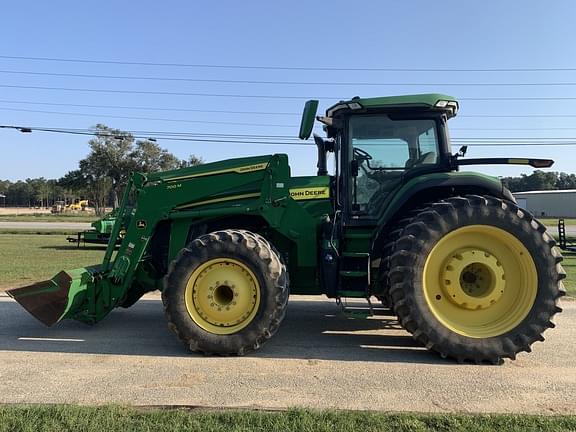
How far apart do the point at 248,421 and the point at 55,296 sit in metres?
3.08

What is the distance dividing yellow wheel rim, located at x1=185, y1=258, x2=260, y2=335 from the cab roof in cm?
213

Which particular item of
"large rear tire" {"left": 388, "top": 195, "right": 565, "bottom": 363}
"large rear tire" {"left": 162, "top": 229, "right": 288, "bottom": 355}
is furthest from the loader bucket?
"large rear tire" {"left": 388, "top": 195, "right": 565, "bottom": 363}

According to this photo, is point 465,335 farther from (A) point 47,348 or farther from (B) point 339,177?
(A) point 47,348

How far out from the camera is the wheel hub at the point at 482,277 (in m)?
4.90

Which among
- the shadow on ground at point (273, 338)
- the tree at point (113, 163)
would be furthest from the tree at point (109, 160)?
the shadow on ground at point (273, 338)

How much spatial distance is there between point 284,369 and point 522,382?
6.92ft

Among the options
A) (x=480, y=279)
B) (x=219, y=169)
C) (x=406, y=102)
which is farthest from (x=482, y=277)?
(x=219, y=169)

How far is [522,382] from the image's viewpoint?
4.24 m

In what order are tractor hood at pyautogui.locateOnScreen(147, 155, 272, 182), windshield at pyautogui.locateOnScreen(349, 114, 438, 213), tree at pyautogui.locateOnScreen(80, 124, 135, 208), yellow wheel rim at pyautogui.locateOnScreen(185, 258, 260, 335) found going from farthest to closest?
tree at pyautogui.locateOnScreen(80, 124, 135, 208) < tractor hood at pyautogui.locateOnScreen(147, 155, 272, 182) < windshield at pyautogui.locateOnScreen(349, 114, 438, 213) < yellow wheel rim at pyautogui.locateOnScreen(185, 258, 260, 335)

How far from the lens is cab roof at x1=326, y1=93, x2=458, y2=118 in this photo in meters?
A: 5.27

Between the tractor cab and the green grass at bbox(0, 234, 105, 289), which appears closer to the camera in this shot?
the tractor cab

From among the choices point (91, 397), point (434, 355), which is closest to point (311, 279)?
point (434, 355)

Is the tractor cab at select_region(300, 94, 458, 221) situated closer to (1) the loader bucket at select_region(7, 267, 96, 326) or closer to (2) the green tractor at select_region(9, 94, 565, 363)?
(2) the green tractor at select_region(9, 94, 565, 363)

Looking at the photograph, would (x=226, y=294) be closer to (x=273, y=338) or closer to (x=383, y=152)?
(x=273, y=338)
